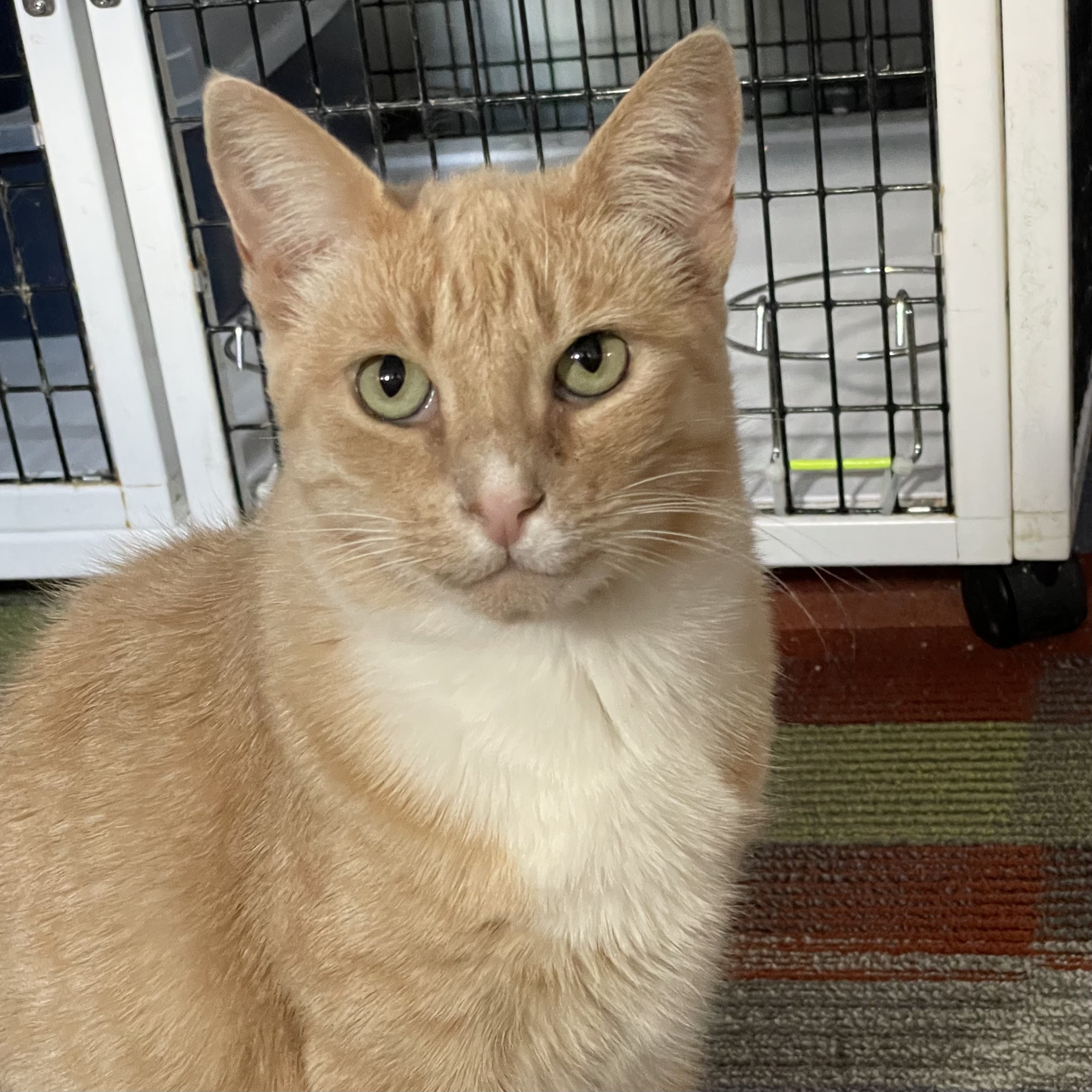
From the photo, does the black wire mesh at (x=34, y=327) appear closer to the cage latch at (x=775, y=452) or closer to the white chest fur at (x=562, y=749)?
the cage latch at (x=775, y=452)

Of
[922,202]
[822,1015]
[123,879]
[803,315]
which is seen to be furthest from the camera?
[922,202]

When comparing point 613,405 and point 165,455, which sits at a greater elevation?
point 613,405

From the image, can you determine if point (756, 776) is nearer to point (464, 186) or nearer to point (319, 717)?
point (319, 717)

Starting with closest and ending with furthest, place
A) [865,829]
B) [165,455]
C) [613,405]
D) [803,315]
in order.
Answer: [613,405] < [865,829] < [165,455] < [803,315]

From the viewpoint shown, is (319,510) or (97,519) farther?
(97,519)

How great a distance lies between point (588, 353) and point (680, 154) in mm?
160

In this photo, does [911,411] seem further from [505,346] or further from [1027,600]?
[505,346]

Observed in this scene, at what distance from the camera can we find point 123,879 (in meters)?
0.92

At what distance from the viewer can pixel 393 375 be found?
0.83 meters

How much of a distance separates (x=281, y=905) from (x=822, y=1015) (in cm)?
54

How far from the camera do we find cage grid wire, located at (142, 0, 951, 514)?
4.79 ft

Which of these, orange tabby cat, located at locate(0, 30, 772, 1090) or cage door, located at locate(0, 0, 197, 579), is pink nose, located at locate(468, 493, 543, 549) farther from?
cage door, located at locate(0, 0, 197, 579)

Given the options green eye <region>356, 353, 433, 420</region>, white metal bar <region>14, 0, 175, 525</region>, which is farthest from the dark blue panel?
green eye <region>356, 353, 433, 420</region>

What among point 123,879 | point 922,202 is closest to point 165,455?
point 123,879
